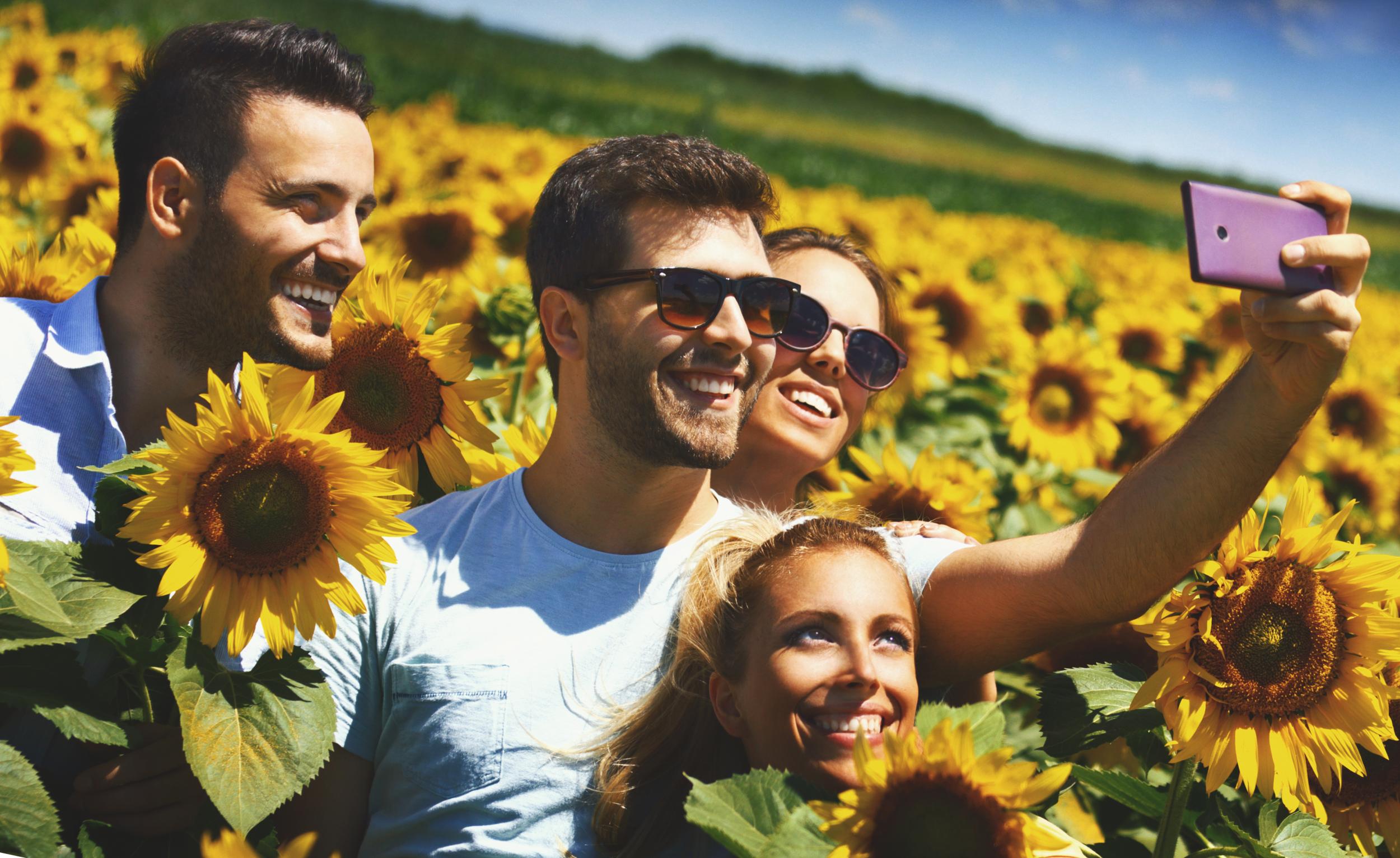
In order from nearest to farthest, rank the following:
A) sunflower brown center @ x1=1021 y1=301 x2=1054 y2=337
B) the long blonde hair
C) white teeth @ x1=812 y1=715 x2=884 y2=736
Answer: white teeth @ x1=812 y1=715 x2=884 y2=736, the long blonde hair, sunflower brown center @ x1=1021 y1=301 x2=1054 y2=337

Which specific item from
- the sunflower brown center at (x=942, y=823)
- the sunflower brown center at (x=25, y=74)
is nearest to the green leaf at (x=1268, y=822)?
the sunflower brown center at (x=942, y=823)

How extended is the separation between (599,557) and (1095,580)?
93 centimetres

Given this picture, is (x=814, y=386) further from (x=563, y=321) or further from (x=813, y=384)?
(x=563, y=321)

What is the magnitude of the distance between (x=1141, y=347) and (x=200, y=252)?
381cm

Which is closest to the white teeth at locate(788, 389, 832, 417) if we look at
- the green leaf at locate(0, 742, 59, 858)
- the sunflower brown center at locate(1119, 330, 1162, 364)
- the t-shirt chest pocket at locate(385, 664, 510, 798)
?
the t-shirt chest pocket at locate(385, 664, 510, 798)

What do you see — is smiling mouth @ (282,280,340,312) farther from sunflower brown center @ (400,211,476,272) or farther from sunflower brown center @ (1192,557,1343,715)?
sunflower brown center @ (1192,557,1343,715)

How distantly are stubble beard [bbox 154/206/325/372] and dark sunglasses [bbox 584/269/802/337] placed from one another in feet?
2.68

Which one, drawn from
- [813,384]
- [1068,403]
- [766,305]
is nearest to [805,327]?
[813,384]

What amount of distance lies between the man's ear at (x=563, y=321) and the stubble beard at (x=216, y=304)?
64cm

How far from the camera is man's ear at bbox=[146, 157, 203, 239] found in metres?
2.78

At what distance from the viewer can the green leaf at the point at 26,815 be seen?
171 centimetres

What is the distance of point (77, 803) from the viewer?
199 centimetres

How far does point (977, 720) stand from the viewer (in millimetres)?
1664

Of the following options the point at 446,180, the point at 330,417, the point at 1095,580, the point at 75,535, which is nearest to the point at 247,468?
the point at 330,417
